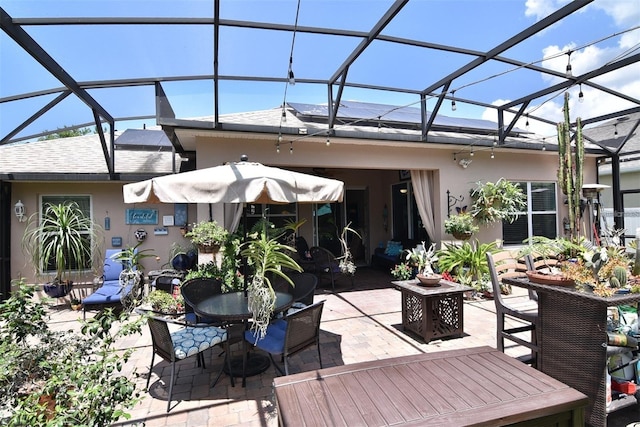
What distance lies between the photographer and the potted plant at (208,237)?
5.30m

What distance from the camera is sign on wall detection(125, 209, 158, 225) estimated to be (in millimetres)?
6500

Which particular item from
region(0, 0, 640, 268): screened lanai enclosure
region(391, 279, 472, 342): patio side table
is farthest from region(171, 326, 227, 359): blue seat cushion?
region(0, 0, 640, 268): screened lanai enclosure

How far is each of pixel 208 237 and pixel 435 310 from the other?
12.2 ft

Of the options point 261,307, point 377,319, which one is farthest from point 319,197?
point 377,319

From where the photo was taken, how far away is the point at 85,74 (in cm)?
491

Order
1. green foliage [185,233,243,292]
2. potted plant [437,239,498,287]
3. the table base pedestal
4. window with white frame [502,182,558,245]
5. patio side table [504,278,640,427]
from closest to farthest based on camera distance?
1. patio side table [504,278,640,427]
2. the table base pedestal
3. green foliage [185,233,243,292]
4. potted plant [437,239,498,287]
5. window with white frame [502,182,558,245]

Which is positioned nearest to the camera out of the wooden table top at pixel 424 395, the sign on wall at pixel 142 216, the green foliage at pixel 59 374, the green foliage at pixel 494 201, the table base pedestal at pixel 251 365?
the green foliage at pixel 59 374

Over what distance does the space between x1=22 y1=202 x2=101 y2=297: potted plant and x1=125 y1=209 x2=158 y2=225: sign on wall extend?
2.12 feet

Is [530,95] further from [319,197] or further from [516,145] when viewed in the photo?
[319,197]

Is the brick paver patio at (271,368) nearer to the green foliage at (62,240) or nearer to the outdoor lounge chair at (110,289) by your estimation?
the outdoor lounge chair at (110,289)

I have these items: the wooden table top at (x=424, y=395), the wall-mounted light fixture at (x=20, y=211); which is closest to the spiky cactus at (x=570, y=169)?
the wooden table top at (x=424, y=395)

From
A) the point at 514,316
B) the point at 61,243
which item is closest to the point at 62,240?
the point at 61,243

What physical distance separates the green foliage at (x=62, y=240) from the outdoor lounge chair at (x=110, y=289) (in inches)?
24.8

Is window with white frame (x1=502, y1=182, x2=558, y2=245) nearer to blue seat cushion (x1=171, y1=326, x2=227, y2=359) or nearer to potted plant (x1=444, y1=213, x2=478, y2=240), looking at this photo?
potted plant (x1=444, y1=213, x2=478, y2=240)
